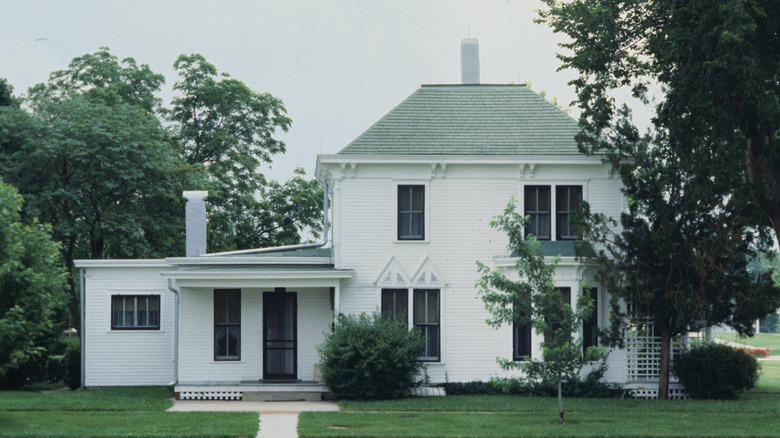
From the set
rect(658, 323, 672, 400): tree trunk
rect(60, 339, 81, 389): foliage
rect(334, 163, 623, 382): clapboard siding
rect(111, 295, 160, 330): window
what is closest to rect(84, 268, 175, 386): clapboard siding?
rect(111, 295, 160, 330): window

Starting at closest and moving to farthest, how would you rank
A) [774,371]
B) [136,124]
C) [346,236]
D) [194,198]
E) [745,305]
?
[745,305], [346,236], [194,198], [774,371], [136,124]

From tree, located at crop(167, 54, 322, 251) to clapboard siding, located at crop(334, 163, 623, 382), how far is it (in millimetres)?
18976

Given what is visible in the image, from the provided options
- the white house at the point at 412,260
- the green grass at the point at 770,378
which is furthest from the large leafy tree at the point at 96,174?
the green grass at the point at 770,378

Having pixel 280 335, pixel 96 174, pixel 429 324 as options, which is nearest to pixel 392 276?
pixel 429 324

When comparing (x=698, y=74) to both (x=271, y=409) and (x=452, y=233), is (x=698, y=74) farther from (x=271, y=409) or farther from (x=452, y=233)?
(x=271, y=409)

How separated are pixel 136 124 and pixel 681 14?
24.7 meters

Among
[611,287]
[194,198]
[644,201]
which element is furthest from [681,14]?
[194,198]

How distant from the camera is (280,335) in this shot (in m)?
24.6

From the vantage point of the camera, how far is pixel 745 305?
22.2 m

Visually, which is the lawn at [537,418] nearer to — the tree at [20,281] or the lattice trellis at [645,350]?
the lattice trellis at [645,350]

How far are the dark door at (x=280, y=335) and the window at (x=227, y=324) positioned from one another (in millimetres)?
716

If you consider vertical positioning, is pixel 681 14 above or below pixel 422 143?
above

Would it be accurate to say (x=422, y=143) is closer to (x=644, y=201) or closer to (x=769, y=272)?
(x=644, y=201)

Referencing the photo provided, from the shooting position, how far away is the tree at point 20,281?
1656cm
